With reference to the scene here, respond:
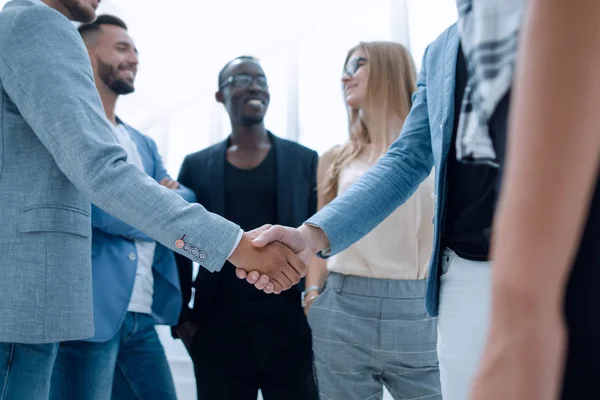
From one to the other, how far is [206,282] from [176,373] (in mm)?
2055

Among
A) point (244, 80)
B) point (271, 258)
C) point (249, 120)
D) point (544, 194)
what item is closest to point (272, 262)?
point (271, 258)

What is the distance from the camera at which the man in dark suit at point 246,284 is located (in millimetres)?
2252

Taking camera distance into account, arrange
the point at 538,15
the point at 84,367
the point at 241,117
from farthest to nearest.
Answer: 1. the point at 241,117
2. the point at 84,367
3. the point at 538,15

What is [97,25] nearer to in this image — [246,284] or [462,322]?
[246,284]

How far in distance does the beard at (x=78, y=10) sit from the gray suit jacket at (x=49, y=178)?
0.78ft

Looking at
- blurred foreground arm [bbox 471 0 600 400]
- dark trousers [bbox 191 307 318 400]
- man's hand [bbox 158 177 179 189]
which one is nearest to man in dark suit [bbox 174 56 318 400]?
dark trousers [bbox 191 307 318 400]

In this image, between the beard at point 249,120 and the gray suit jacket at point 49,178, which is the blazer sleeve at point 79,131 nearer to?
the gray suit jacket at point 49,178

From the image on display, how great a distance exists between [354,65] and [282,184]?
23.2 inches

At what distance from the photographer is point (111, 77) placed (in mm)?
2402

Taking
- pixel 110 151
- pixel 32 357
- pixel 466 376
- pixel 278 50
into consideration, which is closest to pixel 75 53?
pixel 110 151

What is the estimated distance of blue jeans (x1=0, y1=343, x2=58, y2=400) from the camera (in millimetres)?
Result: 1228

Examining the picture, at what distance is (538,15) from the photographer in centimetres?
33

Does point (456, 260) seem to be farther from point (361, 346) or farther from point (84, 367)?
point (84, 367)

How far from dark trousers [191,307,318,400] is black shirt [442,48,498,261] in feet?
4.60
